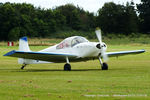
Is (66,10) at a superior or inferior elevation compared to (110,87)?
superior

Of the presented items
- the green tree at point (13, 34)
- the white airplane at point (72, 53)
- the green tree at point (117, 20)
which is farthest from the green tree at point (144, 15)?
the white airplane at point (72, 53)

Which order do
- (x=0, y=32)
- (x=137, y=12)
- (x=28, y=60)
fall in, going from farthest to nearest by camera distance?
1. (x=137, y=12)
2. (x=0, y=32)
3. (x=28, y=60)

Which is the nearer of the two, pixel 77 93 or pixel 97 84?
pixel 77 93

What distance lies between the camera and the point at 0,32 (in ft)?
292

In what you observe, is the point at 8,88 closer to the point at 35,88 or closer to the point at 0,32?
the point at 35,88

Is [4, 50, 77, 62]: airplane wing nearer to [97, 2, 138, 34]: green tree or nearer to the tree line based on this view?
the tree line

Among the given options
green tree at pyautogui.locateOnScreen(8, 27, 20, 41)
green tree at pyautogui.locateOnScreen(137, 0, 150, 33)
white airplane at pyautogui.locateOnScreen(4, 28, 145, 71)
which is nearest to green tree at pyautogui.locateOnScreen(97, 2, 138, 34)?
green tree at pyautogui.locateOnScreen(137, 0, 150, 33)

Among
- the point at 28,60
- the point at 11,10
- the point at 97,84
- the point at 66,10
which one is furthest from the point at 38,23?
the point at 97,84

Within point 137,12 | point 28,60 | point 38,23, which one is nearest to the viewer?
point 28,60

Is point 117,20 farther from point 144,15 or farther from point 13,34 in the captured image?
point 13,34

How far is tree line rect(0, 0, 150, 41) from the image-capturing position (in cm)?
8744

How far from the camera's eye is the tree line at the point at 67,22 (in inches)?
3442

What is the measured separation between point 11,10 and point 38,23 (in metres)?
6.81

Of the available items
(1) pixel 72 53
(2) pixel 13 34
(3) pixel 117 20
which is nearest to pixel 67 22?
(3) pixel 117 20
